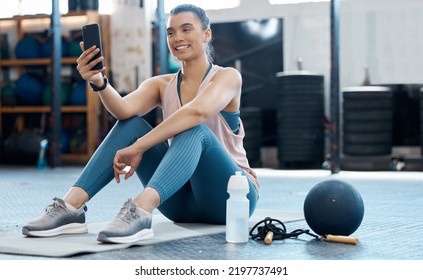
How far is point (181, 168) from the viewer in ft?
8.03

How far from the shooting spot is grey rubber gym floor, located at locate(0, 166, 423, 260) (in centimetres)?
235

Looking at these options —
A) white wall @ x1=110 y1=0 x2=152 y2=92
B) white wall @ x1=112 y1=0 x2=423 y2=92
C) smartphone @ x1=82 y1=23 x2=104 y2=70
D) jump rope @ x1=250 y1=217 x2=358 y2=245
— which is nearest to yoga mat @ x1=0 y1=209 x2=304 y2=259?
jump rope @ x1=250 y1=217 x2=358 y2=245

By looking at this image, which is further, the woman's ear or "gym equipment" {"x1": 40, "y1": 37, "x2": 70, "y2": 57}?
"gym equipment" {"x1": 40, "y1": 37, "x2": 70, "y2": 57}

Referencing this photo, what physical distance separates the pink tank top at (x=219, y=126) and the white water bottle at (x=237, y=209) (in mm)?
253

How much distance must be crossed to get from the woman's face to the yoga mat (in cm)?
62

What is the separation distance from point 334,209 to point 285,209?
1379 mm

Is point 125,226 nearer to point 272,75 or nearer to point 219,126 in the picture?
point 219,126

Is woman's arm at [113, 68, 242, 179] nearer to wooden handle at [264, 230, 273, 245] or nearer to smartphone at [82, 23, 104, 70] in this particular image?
smartphone at [82, 23, 104, 70]

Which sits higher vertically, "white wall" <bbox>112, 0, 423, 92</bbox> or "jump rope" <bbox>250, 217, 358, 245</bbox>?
"white wall" <bbox>112, 0, 423, 92</bbox>

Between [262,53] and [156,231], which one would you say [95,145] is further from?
[156,231]

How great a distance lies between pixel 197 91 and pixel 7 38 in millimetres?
7411

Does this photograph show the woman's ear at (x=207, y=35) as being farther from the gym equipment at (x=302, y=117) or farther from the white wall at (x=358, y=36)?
the white wall at (x=358, y=36)

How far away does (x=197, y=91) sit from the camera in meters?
2.80
